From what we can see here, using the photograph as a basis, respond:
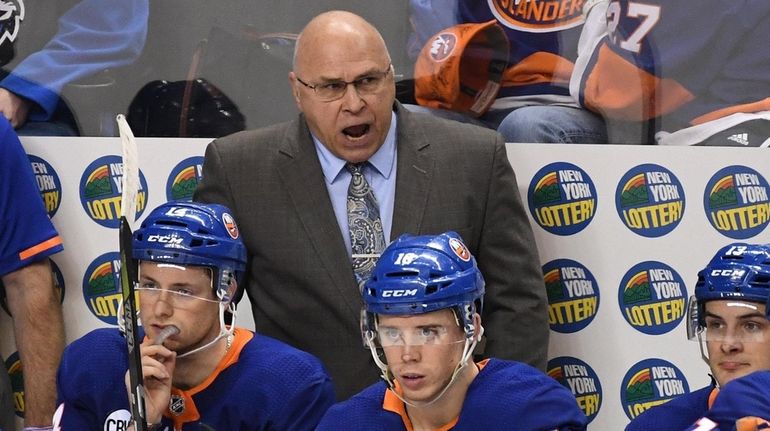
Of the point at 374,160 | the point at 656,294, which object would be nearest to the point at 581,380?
the point at 656,294

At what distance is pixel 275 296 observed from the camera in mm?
3908

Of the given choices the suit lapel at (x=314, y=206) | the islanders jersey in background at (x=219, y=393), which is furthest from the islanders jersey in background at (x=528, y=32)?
the islanders jersey in background at (x=219, y=393)

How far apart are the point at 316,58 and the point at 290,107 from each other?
56 cm

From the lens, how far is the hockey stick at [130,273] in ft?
9.31

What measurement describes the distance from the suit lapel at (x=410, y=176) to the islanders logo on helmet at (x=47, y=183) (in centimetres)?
112

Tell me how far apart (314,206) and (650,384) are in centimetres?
122

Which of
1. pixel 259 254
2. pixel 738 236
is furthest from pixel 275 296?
pixel 738 236

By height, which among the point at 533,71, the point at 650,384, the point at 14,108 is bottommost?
the point at 650,384

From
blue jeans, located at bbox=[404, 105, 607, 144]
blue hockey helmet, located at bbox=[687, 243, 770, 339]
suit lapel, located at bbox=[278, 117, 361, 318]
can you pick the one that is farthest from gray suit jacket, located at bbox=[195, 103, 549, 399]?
blue hockey helmet, located at bbox=[687, 243, 770, 339]

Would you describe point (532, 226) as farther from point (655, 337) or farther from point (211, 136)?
point (211, 136)

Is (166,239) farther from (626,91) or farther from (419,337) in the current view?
(626,91)

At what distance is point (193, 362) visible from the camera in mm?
3344

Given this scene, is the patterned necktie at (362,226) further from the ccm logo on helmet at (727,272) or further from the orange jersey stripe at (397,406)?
the ccm logo on helmet at (727,272)

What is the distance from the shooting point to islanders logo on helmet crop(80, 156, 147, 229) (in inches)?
173
